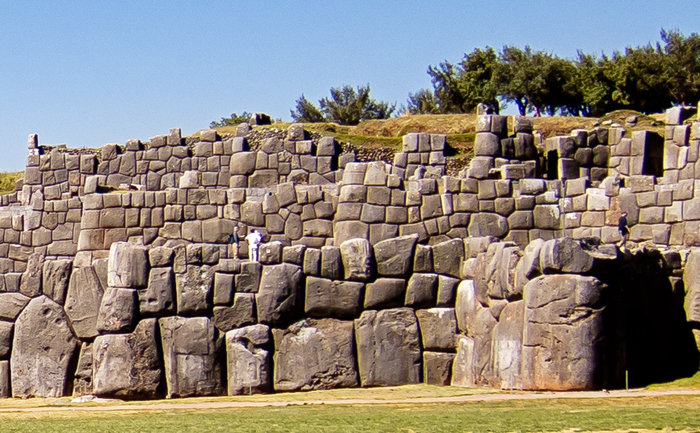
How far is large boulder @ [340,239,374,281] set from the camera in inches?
786

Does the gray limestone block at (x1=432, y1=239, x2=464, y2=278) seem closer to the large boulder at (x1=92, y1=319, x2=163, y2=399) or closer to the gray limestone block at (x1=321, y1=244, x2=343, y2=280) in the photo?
the gray limestone block at (x1=321, y1=244, x2=343, y2=280)

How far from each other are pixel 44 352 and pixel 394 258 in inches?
235

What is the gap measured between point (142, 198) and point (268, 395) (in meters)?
11.6

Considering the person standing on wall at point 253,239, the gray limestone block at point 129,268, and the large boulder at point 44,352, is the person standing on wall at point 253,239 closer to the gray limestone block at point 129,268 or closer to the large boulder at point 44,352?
the gray limestone block at point 129,268

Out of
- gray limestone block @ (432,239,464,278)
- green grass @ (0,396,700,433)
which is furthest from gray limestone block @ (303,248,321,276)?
green grass @ (0,396,700,433)

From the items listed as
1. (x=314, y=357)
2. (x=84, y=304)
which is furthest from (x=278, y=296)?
(x=84, y=304)

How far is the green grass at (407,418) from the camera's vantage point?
45.1ft

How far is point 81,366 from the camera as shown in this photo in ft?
65.6

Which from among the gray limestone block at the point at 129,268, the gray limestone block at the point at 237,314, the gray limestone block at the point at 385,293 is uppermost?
the gray limestone block at the point at 129,268

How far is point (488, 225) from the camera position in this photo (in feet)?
86.9

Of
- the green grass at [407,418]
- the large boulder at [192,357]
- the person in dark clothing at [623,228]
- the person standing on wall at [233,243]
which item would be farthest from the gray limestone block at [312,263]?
the person in dark clothing at [623,228]

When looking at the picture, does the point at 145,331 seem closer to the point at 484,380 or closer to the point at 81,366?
the point at 81,366

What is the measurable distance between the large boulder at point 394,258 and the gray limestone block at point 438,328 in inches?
30.0

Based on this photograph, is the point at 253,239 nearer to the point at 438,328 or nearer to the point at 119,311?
the point at 119,311
